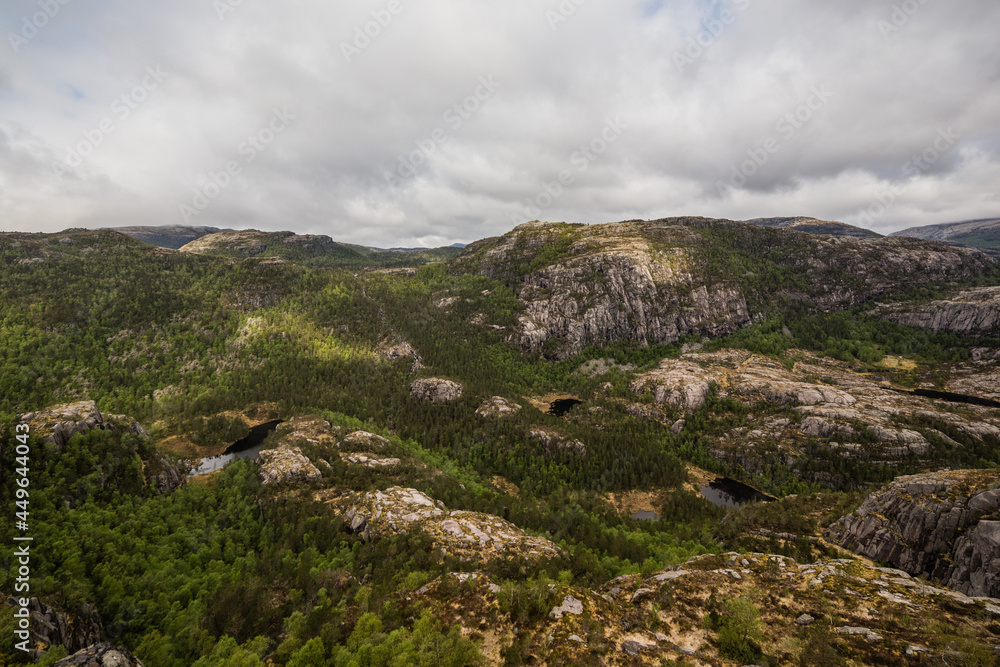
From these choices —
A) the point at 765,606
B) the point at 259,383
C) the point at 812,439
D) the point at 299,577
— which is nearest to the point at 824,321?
the point at 812,439

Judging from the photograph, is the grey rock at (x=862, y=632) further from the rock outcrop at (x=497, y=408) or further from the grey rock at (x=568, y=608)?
the rock outcrop at (x=497, y=408)

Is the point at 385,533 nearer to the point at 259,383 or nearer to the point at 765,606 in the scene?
the point at 765,606

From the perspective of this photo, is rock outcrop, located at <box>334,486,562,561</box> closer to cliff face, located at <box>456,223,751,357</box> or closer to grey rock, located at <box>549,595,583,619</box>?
grey rock, located at <box>549,595,583,619</box>

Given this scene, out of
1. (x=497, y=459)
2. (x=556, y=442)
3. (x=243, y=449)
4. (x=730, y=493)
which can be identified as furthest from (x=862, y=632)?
(x=243, y=449)

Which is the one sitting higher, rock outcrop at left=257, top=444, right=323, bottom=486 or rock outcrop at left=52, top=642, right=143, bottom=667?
rock outcrop at left=52, top=642, right=143, bottom=667

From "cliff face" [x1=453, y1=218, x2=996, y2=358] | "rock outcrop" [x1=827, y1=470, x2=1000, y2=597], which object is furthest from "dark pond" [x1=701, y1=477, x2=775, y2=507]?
"cliff face" [x1=453, y1=218, x2=996, y2=358]

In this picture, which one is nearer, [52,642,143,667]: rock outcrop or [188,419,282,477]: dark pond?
[52,642,143,667]: rock outcrop
